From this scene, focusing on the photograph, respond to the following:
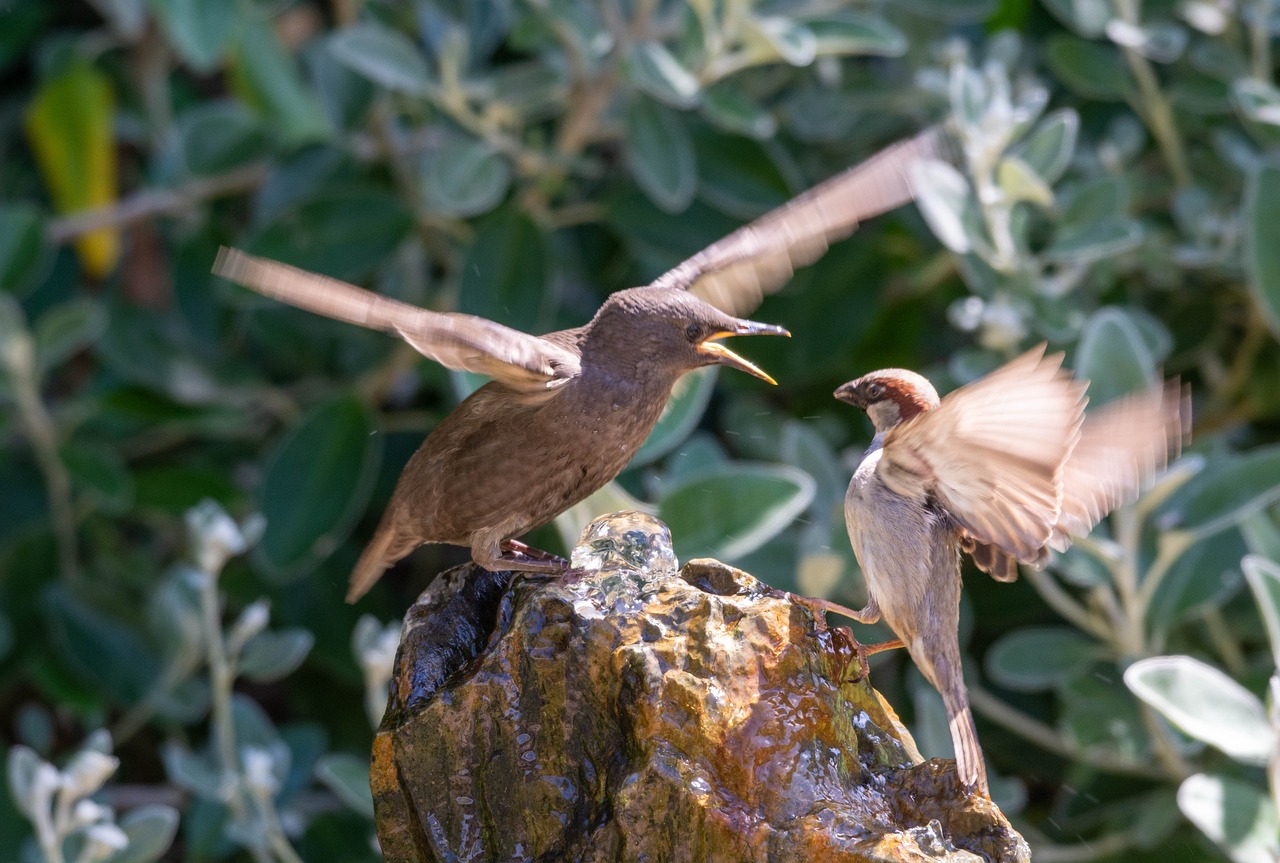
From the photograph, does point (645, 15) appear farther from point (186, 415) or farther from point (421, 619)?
point (421, 619)

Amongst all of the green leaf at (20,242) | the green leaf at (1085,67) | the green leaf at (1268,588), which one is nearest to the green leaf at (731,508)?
the green leaf at (1268,588)

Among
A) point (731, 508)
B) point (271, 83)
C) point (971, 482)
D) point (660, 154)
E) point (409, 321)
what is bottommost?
point (271, 83)

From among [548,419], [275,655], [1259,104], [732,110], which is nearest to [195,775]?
[275,655]

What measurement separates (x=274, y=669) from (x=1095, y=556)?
1909mm

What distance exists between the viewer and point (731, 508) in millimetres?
3270

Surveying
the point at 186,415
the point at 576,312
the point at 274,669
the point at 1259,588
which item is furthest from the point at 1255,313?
the point at 186,415

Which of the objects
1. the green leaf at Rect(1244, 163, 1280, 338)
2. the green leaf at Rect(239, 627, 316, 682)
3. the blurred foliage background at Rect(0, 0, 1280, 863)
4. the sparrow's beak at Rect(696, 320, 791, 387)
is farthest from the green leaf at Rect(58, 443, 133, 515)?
the green leaf at Rect(1244, 163, 1280, 338)

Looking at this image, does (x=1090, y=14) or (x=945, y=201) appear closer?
(x=945, y=201)

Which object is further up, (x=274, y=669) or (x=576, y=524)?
(x=576, y=524)

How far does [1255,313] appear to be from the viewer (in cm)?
420

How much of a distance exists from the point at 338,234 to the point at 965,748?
271 cm

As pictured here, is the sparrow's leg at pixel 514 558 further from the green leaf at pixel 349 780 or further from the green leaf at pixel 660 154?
the green leaf at pixel 660 154

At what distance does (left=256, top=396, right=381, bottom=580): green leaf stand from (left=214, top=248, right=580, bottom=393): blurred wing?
1.93m

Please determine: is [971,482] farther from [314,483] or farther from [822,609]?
[314,483]
